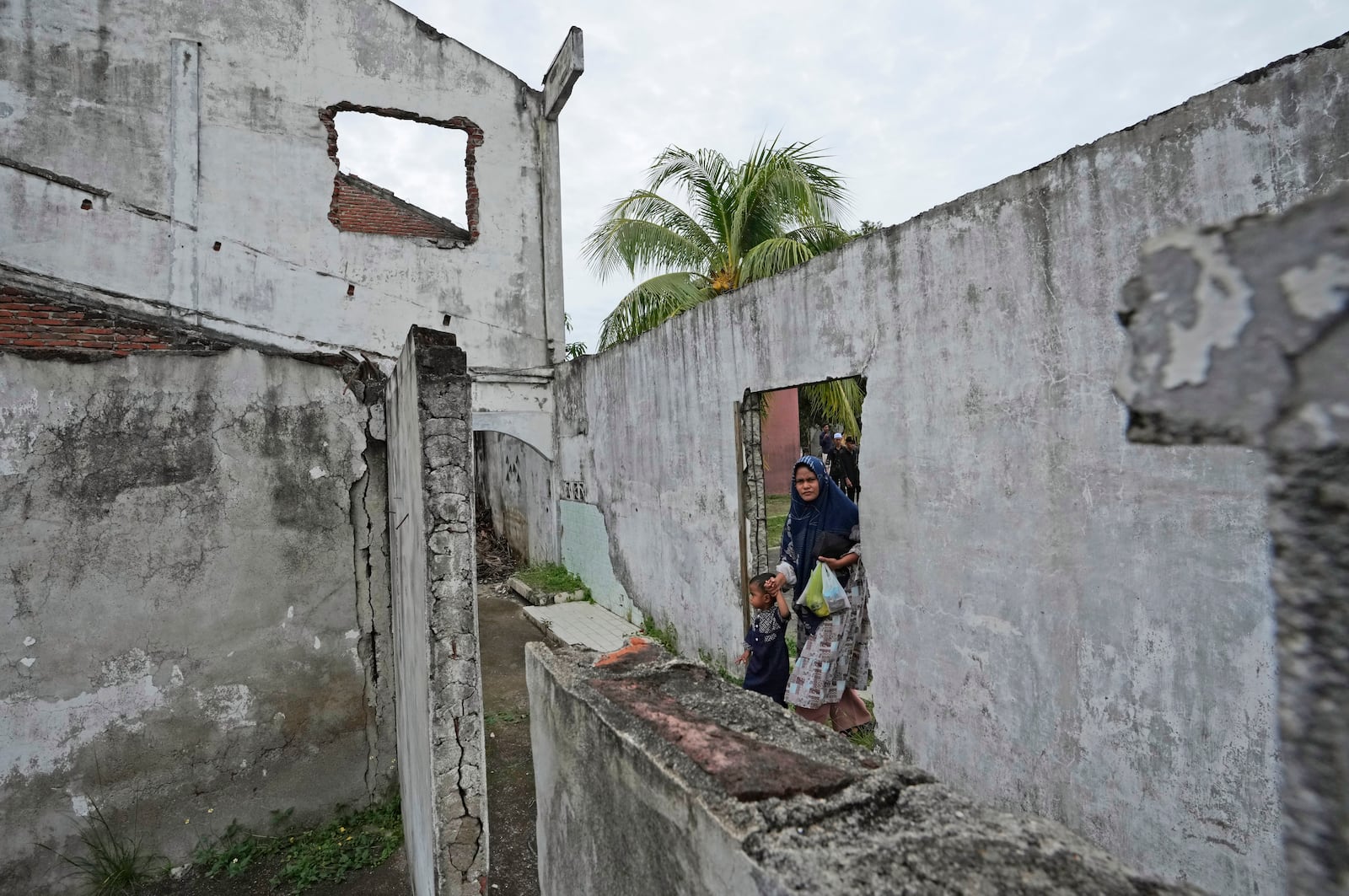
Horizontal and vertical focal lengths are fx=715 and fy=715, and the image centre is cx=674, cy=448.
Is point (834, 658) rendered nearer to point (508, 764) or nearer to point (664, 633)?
point (508, 764)

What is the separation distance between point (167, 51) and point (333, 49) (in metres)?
1.66

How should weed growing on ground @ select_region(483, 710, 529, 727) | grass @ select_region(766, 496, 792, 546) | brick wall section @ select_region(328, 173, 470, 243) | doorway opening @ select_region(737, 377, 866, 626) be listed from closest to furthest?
doorway opening @ select_region(737, 377, 866, 626)
weed growing on ground @ select_region(483, 710, 529, 727)
brick wall section @ select_region(328, 173, 470, 243)
grass @ select_region(766, 496, 792, 546)

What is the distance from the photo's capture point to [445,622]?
252 cm

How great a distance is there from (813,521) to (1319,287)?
382 cm

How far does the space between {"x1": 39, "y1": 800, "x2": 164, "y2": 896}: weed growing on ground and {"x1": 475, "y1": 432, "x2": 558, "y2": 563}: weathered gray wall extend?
20.5ft

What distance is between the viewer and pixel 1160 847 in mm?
2744

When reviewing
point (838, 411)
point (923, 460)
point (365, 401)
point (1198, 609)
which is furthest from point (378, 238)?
point (1198, 609)

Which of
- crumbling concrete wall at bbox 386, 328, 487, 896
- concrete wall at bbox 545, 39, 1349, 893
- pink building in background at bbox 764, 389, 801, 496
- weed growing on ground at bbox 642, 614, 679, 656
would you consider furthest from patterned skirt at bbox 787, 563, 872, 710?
pink building in background at bbox 764, 389, 801, 496

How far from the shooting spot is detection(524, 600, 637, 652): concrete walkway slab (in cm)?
703

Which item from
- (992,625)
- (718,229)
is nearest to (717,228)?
(718,229)

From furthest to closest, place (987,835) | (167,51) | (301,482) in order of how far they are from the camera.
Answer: (167,51), (301,482), (987,835)

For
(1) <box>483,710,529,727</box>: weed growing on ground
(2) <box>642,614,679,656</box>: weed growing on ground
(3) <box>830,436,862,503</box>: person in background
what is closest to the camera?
(1) <box>483,710,529,727</box>: weed growing on ground

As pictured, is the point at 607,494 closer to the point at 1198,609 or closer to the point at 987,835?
the point at 1198,609

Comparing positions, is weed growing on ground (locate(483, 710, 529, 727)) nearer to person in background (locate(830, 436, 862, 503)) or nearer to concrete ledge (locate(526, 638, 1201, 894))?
concrete ledge (locate(526, 638, 1201, 894))
